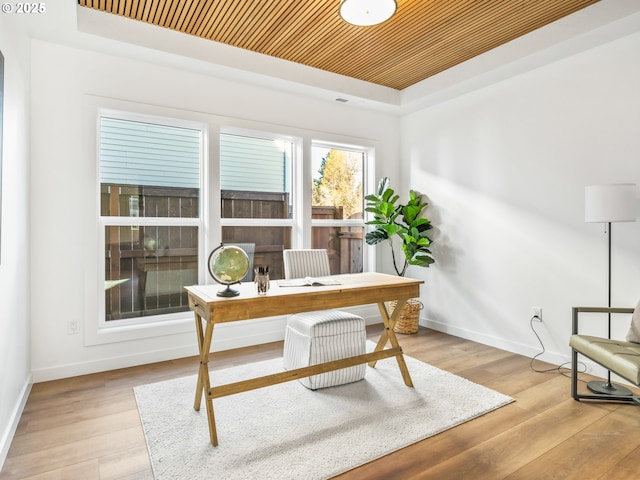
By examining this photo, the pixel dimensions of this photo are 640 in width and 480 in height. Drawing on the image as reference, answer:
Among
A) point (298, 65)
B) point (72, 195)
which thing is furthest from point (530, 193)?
point (72, 195)

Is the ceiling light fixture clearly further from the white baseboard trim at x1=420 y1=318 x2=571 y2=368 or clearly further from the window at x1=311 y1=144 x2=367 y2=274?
the white baseboard trim at x1=420 y1=318 x2=571 y2=368

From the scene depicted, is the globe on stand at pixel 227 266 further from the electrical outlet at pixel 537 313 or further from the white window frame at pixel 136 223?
the electrical outlet at pixel 537 313

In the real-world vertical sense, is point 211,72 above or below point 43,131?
above

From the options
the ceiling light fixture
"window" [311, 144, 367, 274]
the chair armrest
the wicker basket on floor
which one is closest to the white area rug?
the chair armrest

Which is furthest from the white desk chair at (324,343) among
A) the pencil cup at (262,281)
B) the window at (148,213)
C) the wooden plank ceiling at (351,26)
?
the wooden plank ceiling at (351,26)

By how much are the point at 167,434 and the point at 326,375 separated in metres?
1.14

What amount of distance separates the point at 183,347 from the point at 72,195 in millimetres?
1646

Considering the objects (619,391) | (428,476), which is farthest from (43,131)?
(619,391)

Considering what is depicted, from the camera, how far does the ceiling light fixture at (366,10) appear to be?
249 cm

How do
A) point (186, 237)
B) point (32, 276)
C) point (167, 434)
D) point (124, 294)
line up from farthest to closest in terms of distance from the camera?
point (186, 237)
point (124, 294)
point (32, 276)
point (167, 434)

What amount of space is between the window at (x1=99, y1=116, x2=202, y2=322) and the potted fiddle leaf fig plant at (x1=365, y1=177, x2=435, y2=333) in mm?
2081

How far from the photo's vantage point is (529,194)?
11.7ft

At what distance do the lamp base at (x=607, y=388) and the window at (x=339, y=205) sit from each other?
274cm

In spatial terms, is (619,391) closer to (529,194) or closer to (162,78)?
(529,194)
